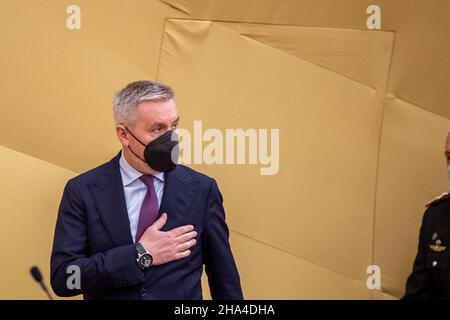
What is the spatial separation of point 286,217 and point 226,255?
916 mm

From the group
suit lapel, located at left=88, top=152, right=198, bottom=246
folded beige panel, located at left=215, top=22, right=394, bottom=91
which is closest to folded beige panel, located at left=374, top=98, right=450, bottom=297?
folded beige panel, located at left=215, top=22, right=394, bottom=91

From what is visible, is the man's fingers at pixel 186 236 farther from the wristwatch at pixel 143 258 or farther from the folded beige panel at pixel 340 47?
the folded beige panel at pixel 340 47

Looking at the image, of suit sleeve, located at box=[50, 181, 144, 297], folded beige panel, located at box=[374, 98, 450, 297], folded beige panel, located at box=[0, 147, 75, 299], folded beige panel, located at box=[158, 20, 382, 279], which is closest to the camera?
suit sleeve, located at box=[50, 181, 144, 297]

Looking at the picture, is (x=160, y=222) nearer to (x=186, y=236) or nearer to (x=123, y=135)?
(x=186, y=236)

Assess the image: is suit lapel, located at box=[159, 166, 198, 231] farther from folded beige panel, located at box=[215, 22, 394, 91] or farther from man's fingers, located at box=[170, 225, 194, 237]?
folded beige panel, located at box=[215, 22, 394, 91]

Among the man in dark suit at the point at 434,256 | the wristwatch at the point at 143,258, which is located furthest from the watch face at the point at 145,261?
the man in dark suit at the point at 434,256

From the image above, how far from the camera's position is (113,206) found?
9.61 feet

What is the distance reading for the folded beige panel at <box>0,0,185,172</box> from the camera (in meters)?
3.65

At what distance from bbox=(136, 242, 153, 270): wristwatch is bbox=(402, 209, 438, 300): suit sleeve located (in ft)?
3.96

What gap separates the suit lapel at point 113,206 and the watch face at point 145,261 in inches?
3.6

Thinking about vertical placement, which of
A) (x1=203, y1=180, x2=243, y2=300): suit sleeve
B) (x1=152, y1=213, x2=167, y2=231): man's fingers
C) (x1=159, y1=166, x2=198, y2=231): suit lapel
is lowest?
(x1=203, y1=180, x2=243, y2=300): suit sleeve

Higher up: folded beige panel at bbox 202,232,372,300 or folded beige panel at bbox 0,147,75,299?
folded beige panel at bbox 0,147,75,299

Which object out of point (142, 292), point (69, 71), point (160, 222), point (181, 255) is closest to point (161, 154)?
point (160, 222)
